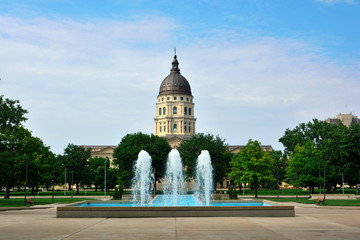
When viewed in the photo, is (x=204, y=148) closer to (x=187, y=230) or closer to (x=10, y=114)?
(x=10, y=114)

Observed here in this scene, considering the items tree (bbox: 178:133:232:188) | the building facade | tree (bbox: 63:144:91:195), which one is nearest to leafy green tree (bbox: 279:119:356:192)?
tree (bbox: 178:133:232:188)

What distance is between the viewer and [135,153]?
79.2m

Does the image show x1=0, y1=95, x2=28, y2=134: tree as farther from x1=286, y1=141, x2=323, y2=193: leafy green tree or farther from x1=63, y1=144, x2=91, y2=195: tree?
x1=286, y1=141, x2=323, y2=193: leafy green tree

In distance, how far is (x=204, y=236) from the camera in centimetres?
1667

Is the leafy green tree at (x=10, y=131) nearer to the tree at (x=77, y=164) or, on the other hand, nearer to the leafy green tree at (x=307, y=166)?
the tree at (x=77, y=164)

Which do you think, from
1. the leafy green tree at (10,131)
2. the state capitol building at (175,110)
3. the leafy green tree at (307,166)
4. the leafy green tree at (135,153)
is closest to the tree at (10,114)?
the leafy green tree at (10,131)

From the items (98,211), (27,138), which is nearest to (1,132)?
(27,138)

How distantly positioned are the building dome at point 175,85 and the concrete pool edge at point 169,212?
11519 cm

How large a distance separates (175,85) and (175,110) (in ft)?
26.8

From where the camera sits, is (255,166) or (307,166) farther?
(307,166)

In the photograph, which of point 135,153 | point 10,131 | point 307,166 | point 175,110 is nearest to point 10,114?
point 10,131

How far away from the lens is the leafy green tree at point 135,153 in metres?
78.9

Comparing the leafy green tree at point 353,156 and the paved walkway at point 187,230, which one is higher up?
the leafy green tree at point 353,156

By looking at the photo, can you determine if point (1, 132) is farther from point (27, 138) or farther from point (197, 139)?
point (197, 139)
